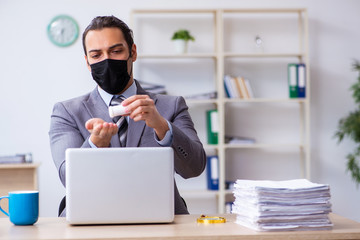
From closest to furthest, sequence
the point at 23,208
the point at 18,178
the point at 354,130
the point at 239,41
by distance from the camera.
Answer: the point at 23,208
the point at 18,178
the point at 354,130
the point at 239,41

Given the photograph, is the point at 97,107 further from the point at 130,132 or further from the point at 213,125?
the point at 213,125

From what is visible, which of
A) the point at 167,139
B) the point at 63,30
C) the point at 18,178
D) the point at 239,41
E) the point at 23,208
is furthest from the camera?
the point at 239,41

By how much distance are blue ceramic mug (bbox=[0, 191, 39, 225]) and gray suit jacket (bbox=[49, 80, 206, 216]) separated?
31 cm

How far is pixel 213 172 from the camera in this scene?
426cm

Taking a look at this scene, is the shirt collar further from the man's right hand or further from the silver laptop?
the silver laptop

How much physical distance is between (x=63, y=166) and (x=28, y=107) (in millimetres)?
2779

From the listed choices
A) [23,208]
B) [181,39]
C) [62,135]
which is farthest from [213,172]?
[23,208]

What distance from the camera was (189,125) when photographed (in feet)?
7.03

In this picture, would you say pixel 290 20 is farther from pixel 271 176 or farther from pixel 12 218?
pixel 12 218

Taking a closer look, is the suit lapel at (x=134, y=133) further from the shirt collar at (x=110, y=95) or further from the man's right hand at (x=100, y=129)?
the man's right hand at (x=100, y=129)

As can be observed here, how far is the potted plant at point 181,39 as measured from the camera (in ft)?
14.1

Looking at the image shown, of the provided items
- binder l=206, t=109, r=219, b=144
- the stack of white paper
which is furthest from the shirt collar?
binder l=206, t=109, r=219, b=144

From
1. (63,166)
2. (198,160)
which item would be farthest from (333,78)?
(63,166)

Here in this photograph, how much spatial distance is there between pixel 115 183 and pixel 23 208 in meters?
0.31
